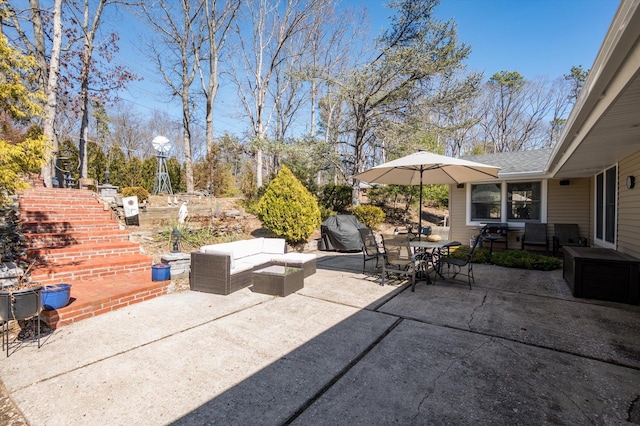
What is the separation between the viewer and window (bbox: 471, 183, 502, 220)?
9109mm

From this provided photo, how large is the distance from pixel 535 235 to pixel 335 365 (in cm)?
817

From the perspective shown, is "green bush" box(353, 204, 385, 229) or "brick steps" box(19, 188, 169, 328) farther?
"green bush" box(353, 204, 385, 229)

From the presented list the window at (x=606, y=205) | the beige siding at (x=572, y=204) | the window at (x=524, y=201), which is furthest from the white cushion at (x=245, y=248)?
the beige siding at (x=572, y=204)

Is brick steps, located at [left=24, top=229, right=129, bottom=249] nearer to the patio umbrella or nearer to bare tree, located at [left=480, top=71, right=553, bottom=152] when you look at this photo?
the patio umbrella

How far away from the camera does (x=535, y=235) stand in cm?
821

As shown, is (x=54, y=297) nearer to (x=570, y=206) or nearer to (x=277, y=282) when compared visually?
(x=277, y=282)

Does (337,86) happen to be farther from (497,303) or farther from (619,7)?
(619,7)

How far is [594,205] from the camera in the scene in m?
7.36

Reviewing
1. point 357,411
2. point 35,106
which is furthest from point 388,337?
point 35,106

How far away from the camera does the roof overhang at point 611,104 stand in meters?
1.86

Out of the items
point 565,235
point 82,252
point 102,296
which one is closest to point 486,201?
point 565,235

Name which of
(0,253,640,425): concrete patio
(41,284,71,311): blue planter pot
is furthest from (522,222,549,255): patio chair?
Answer: (41,284,71,311): blue planter pot

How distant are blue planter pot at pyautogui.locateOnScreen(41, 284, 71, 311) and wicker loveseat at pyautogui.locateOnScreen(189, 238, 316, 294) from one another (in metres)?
1.59

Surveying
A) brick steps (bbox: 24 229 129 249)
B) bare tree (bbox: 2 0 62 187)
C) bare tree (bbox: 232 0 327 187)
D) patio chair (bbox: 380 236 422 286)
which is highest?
bare tree (bbox: 232 0 327 187)
